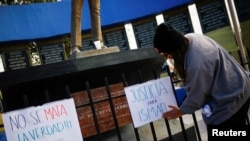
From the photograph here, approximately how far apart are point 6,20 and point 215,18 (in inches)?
271

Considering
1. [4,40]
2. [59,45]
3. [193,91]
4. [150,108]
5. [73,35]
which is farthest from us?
[59,45]

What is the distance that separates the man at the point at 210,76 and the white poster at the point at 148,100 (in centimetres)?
79

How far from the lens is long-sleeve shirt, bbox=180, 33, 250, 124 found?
199cm

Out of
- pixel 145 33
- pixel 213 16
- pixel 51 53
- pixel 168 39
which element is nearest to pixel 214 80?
pixel 168 39

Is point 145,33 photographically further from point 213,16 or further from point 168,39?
point 168,39

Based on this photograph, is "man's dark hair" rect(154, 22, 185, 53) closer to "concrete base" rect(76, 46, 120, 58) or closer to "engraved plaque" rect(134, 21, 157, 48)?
"concrete base" rect(76, 46, 120, 58)

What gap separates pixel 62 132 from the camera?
2.53 meters

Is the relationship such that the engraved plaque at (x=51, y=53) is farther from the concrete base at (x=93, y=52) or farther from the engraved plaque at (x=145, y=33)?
the concrete base at (x=93, y=52)

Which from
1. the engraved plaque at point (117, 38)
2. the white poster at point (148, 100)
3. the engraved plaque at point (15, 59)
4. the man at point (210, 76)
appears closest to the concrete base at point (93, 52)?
the white poster at point (148, 100)

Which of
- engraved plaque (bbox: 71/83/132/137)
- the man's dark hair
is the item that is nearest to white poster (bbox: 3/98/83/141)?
engraved plaque (bbox: 71/83/132/137)

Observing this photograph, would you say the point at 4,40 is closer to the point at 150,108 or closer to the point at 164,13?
the point at 164,13

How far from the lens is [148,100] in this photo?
9.62ft

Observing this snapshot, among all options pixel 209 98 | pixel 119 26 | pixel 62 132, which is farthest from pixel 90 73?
pixel 119 26

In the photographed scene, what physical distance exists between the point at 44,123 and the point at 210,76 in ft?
4.39
